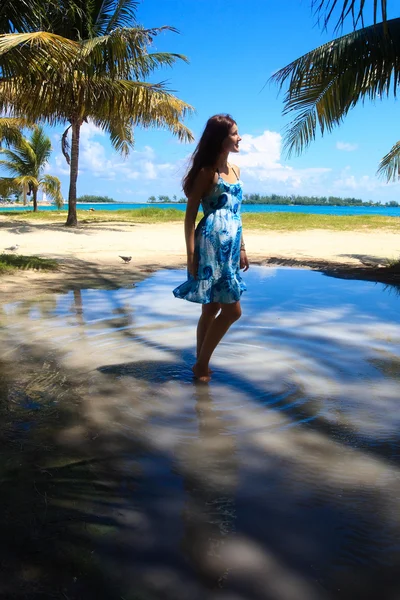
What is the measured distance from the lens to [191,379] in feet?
12.4

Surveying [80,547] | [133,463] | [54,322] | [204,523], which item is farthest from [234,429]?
[54,322]

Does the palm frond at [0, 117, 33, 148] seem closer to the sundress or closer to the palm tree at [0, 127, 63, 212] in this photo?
the palm tree at [0, 127, 63, 212]

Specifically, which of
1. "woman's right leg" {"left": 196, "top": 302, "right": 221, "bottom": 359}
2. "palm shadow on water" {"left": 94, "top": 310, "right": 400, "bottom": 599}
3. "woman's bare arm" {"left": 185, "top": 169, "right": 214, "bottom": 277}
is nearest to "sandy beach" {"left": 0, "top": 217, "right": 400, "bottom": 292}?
"woman's right leg" {"left": 196, "top": 302, "right": 221, "bottom": 359}

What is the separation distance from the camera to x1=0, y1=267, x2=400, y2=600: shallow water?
70.7 inches

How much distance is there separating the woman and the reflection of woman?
815mm

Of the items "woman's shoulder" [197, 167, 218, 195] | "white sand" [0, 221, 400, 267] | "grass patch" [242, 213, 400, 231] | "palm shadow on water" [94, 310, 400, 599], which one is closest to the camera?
"palm shadow on water" [94, 310, 400, 599]

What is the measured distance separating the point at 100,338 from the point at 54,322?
2.63 ft

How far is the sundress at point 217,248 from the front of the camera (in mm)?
3527

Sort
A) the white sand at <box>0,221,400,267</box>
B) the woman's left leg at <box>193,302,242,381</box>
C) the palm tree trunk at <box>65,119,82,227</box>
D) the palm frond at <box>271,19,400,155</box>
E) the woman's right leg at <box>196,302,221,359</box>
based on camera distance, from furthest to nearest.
A: the palm tree trunk at <box>65,119,82,227</box> < the white sand at <box>0,221,400,267</box> < the palm frond at <box>271,19,400,155</box> < the woman's right leg at <box>196,302,221,359</box> < the woman's left leg at <box>193,302,242,381</box>

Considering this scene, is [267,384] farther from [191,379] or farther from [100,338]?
[100,338]

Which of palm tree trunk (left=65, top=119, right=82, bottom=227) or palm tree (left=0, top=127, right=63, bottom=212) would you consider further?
palm tree (left=0, top=127, right=63, bottom=212)

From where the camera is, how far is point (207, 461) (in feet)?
8.48

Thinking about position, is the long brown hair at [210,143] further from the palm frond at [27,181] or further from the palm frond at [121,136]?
the palm frond at [27,181]

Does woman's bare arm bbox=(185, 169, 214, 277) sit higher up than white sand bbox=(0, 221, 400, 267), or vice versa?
woman's bare arm bbox=(185, 169, 214, 277)
